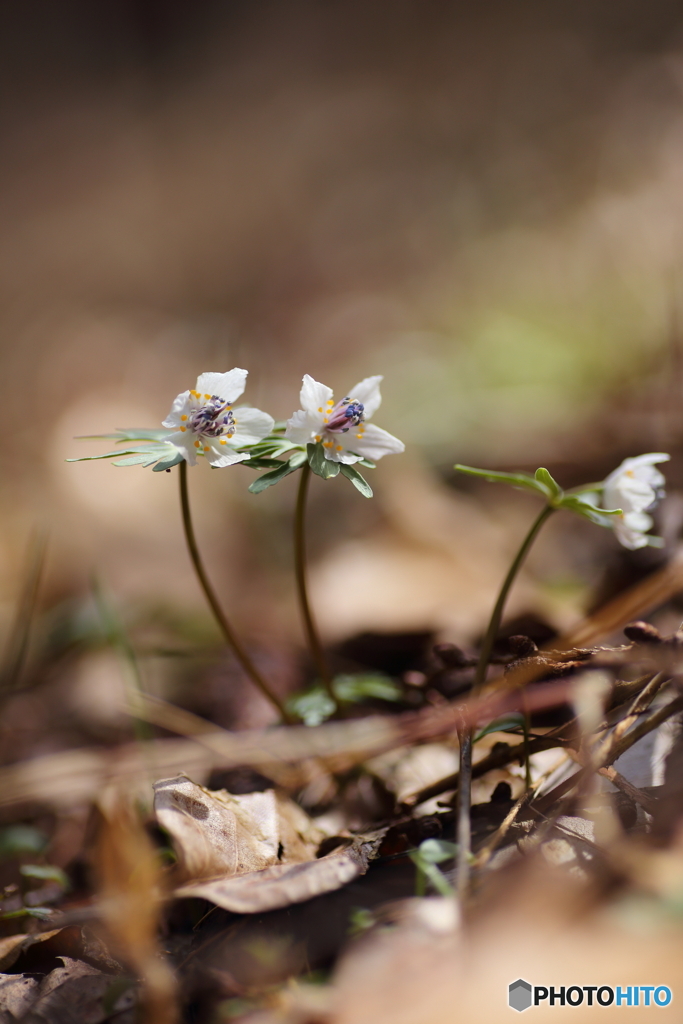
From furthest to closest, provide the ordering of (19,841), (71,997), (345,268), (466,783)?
(345,268)
(19,841)
(466,783)
(71,997)

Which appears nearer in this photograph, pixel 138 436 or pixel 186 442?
pixel 186 442

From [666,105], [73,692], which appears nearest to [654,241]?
[666,105]

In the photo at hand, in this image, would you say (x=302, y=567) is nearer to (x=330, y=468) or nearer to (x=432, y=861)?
(x=330, y=468)

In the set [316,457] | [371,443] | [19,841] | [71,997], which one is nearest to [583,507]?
[371,443]

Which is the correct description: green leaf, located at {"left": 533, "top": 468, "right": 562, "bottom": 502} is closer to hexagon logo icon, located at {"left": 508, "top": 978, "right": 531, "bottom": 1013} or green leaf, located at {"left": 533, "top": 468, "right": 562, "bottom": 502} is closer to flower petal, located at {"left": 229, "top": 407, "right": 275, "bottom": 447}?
flower petal, located at {"left": 229, "top": 407, "right": 275, "bottom": 447}

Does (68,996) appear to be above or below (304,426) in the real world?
below

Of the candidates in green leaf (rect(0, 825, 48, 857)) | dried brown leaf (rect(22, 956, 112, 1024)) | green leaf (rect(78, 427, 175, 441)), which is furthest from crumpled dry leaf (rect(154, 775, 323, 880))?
green leaf (rect(78, 427, 175, 441))
